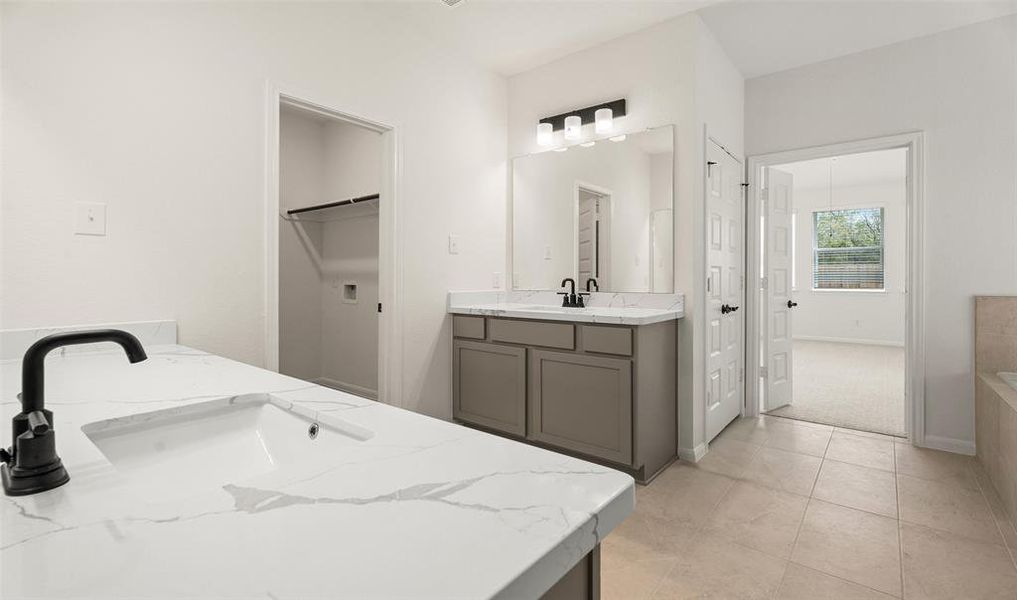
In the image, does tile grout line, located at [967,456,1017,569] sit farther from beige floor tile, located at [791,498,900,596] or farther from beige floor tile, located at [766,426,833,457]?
beige floor tile, located at [766,426,833,457]

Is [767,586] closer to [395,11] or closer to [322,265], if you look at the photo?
[395,11]

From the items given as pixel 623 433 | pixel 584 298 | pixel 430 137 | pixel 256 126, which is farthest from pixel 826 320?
pixel 256 126

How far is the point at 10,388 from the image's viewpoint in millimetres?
1109

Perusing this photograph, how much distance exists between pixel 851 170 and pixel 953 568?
6.18 meters

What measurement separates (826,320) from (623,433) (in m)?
6.84

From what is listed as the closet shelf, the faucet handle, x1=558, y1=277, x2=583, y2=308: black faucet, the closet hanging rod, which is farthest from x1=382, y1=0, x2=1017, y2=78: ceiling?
the faucet handle

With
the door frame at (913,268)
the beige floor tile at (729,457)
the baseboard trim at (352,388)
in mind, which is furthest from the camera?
the baseboard trim at (352,388)

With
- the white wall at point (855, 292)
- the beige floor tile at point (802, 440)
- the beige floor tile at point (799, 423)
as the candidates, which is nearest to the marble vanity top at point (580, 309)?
the beige floor tile at point (802, 440)

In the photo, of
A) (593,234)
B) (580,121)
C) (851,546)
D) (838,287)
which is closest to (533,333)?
(593,234)

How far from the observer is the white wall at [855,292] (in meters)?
7.04

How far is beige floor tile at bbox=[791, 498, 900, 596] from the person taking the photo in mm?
1680

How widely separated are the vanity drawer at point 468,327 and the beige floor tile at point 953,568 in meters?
2.20

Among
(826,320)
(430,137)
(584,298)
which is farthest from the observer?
(826,320)

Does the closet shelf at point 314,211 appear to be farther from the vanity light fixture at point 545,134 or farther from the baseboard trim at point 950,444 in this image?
the baseboard trim at point 950,444
